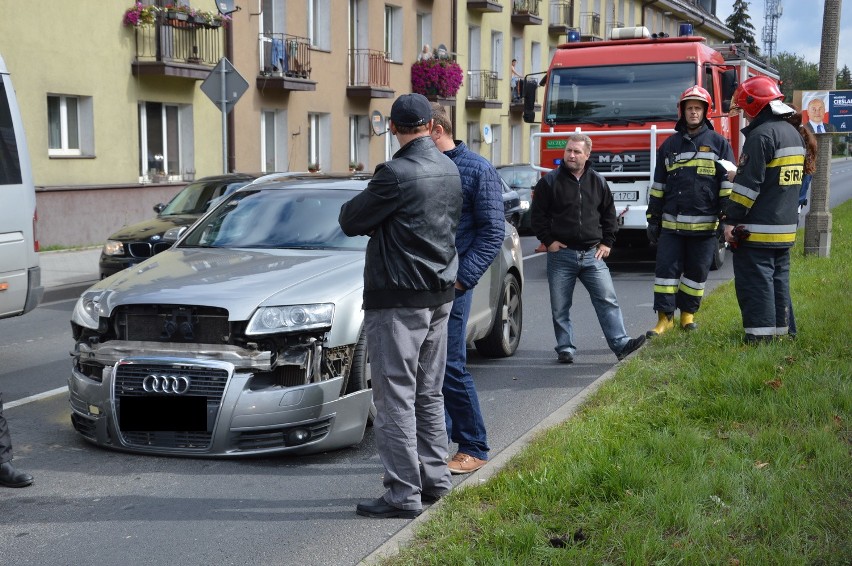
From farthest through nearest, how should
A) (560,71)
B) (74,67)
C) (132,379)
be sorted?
(74,67)
(560,71)
(132,379)

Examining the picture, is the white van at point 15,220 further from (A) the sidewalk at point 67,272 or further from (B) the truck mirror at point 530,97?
(B) the truck mirror at point 530,97

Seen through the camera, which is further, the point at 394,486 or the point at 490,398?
the point at 490,398

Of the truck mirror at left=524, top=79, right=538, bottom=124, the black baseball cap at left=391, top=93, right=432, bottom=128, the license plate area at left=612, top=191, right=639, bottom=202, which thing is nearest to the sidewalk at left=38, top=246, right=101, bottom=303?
the truck mirror at left=524, top=79, right=538, bottom=124

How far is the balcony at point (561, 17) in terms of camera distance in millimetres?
44938

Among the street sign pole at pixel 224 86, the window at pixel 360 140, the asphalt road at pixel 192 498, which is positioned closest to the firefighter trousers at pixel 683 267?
the asphalt road at pixel 192 498

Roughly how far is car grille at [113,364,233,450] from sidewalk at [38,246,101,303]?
751cm

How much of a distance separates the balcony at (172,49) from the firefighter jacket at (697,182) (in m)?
14.6

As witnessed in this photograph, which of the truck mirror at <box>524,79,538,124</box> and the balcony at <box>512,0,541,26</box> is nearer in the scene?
the truck mirror at <box>524,79,538,124</box>

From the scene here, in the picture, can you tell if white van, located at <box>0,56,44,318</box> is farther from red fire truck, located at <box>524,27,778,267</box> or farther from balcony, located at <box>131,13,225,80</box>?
balcony, located at <box>131,13,225,80</box>

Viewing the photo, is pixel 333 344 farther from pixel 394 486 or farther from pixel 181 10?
pixel 181 10

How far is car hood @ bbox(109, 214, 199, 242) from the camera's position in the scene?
12570 mm

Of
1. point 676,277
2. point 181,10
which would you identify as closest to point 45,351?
point 676,277

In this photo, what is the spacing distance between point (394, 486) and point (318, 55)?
940 inches

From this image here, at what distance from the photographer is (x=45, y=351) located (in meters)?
9.66
